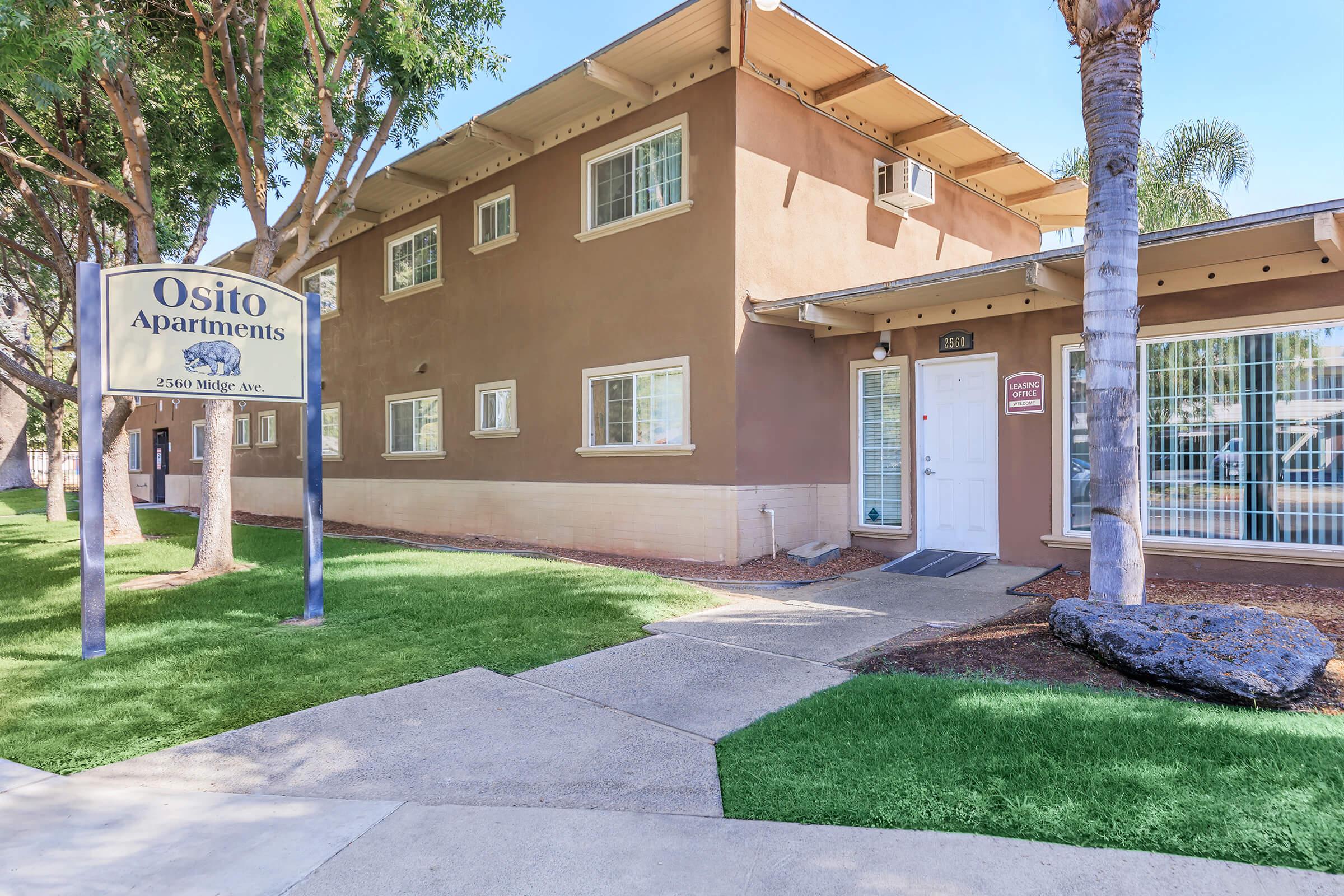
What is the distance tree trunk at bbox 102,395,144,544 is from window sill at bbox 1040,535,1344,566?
14093mm

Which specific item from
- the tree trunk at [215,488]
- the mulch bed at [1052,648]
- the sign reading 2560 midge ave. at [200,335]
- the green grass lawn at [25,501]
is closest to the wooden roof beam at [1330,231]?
the mulch bed at [1052,648]

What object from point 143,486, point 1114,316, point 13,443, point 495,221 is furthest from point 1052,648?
point 13,443

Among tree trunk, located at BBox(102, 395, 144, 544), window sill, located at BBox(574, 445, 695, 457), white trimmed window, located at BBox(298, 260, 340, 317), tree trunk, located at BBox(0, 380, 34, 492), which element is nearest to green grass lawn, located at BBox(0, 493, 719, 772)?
window sill, located at BBox(574, 445, 695, 457)

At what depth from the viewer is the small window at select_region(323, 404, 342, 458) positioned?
18.0m

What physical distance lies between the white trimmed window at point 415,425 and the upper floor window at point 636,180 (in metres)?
5.08

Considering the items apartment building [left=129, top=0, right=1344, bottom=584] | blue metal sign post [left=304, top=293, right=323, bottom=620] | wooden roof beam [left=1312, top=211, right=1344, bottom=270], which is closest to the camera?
wooden roof beam [left=1312, top=211, right=1344, bottom=270]

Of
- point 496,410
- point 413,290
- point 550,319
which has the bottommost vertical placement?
point 496,410

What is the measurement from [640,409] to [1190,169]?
17.8 metres

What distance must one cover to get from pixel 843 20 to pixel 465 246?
7405 millimetres

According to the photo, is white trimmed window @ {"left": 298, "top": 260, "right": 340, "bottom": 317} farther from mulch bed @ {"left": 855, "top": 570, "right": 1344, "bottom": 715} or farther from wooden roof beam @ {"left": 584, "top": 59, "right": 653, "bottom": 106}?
mulch bed @ {"left": 855, "top": 570, "right": 1344, "bottom": 715}

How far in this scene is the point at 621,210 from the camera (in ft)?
38.4

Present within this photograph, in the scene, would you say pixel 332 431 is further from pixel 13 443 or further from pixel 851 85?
pixel 13 443

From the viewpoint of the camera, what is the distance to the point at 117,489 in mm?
13719

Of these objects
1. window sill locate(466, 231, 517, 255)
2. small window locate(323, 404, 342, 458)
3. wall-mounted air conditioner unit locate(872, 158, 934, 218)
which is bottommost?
small window locate(323, 404, 342, 458)
